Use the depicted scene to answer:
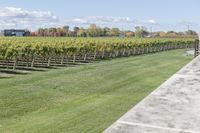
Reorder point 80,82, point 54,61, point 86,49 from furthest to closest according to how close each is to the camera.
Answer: point 86,49
point 54,61
point 80,82

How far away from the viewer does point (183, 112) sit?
3115 mm

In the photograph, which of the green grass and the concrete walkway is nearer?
the concrete walkway

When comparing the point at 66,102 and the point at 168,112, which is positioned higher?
the point at 168,112

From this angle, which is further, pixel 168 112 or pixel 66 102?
pixel 66 102

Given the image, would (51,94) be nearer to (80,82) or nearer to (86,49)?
(80,82)

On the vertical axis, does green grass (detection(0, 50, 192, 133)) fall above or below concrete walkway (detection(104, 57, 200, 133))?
below

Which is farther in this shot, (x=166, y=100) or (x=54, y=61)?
(x=54, y=61)

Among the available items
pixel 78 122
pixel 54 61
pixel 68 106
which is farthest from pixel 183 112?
pixel 54 61

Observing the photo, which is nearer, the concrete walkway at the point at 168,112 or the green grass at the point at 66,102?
the concrete walkway at the point at 168,112

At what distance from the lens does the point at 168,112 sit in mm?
3113

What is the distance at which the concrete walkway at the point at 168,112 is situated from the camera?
2834 millimetres

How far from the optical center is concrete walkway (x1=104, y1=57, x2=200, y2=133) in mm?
2834

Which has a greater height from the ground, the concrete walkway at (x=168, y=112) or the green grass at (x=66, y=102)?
the concrete walkway at (x=168, y=112)

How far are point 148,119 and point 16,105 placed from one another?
9.99 meters
